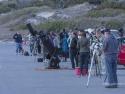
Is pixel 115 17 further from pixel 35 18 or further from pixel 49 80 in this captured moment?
pixel 49 80

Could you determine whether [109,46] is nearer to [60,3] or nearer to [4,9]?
[60,3]

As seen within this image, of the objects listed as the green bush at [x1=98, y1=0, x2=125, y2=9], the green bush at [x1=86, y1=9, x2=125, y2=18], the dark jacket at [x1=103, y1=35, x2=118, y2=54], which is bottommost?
the dark jacket at [x1=103, y1=35, x2=118, y2=54]

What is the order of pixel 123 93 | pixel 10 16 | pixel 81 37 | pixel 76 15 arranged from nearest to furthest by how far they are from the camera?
pixel 123 93 → pixel 81 37 → pixel 76 15 → pixel 10 16

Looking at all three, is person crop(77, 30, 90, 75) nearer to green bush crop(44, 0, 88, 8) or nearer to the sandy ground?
the sandy ground

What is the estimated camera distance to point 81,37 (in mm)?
29266

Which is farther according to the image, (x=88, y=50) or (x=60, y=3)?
(x=60, y=3)

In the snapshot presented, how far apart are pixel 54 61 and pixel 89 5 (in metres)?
68.4

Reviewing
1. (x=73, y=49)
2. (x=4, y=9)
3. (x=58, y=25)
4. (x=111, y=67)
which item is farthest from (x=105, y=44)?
(x=4, y=9)

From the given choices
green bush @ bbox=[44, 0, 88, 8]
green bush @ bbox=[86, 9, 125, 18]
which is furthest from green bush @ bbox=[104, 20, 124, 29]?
green bush @ bbox=[44, 0, 88, 8]

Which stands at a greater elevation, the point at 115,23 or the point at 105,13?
the point at 105,13

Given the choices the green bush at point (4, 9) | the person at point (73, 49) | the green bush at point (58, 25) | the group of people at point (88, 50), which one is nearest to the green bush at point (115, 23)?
the green bush at point (58, 25)

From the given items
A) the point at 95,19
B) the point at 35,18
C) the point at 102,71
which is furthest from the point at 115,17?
the point at 102,71


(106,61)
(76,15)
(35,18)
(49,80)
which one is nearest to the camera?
(106,61)

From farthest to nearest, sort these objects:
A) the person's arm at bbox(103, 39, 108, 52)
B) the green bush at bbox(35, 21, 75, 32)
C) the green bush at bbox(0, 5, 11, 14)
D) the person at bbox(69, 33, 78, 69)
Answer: the green bush at bbox(0, 5, 11, 14) < the green bush at bbox(35, 21, 75, 32) < the person at bbox(69, 33, 78, 69) < the person's arm at bbox(103, 39, 108, 52)
